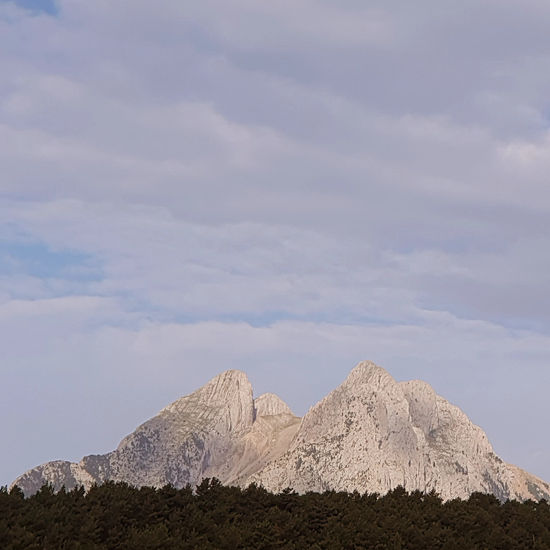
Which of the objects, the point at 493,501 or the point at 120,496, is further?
the point at 493,501

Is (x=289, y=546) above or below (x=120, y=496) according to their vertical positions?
below

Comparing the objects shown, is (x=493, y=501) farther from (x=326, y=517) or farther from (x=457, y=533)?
(x=326, y=517)

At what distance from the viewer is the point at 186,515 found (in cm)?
3200

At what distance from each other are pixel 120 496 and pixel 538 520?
1926 cm

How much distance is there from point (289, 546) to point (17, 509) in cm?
985

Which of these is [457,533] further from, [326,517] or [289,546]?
[289,546]

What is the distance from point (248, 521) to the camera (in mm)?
32281

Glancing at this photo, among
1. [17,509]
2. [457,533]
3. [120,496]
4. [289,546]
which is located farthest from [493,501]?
[17,509]

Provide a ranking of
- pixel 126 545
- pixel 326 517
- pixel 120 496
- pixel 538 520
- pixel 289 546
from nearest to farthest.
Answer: pixel 126 545 → pixel 289 546 → pixel 120 496 → pixel 326 517 → pixel 538 520

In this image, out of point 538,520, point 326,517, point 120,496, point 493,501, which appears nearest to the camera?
point 120,496

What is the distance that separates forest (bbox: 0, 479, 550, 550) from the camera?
27.5 metres

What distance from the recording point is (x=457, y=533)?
34.2 meters

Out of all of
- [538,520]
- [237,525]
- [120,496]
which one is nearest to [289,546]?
[237,525]

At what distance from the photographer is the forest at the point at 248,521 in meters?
27.5
